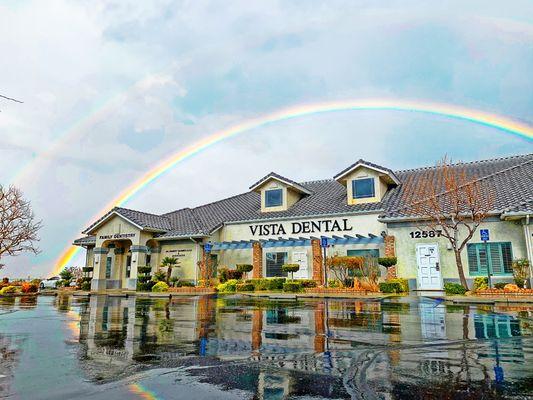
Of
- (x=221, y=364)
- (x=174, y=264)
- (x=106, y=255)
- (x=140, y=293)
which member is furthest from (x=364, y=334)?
(x=106, y=255)

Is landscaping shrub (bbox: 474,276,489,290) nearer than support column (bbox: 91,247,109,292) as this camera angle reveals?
Yes

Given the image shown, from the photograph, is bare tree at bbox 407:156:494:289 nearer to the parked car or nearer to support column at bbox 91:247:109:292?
support column at bbox 91:247:109:292

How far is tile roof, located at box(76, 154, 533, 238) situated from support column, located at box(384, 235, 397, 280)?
1278mm

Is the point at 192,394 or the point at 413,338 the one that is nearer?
the point at 192,394

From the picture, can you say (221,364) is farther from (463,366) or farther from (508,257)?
(508,257)

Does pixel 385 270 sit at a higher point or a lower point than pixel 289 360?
higher

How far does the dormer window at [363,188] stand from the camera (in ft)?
88.3

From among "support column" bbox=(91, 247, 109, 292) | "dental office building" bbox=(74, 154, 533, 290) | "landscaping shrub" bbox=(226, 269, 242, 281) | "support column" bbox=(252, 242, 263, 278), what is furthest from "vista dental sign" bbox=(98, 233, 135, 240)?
"support column" bbox=(252, 242, 263, 278)

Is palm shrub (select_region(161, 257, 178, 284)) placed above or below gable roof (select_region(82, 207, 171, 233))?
below

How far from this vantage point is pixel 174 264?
29766 mm

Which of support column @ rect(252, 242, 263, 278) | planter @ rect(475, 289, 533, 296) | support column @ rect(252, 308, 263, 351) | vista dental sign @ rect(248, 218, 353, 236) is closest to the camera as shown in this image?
support column @ rect(252, 308, 263, 351)

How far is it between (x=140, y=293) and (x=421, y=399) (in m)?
23.7

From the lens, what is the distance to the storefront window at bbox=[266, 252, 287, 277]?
27.4 metres

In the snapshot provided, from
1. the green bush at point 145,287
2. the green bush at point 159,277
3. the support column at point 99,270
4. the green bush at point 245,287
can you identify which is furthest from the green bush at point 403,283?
the support column at point 99,270
